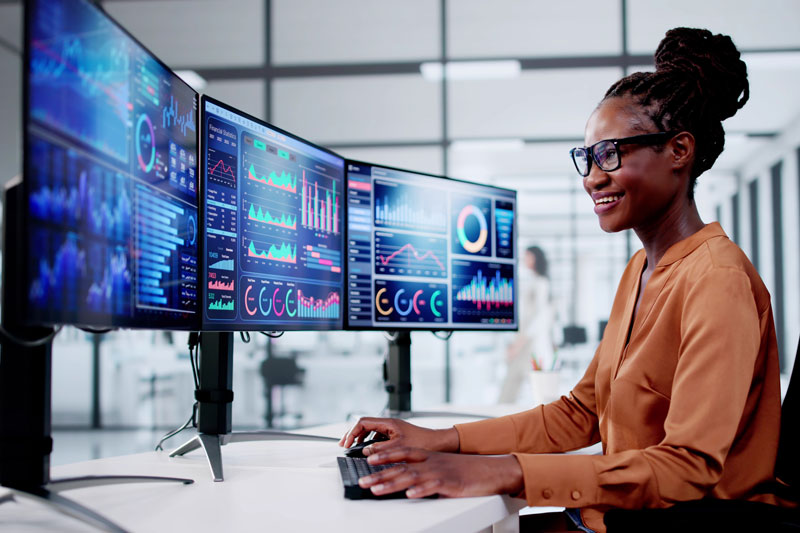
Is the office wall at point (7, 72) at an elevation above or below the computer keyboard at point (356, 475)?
above

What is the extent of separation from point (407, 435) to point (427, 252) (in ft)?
2.16

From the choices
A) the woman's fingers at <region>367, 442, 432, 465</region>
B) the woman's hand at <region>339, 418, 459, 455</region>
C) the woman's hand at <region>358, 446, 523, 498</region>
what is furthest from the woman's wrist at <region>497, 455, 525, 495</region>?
the woman's hand at <region>339, 418, 459, 455</region>

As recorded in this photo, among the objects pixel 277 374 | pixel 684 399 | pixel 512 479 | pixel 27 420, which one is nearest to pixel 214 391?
pixel 27 420

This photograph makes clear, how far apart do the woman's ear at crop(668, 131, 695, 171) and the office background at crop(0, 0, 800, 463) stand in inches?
135

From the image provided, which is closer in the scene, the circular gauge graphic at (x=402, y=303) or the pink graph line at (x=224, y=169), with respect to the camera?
the pink graph line at (x=224, y=169)

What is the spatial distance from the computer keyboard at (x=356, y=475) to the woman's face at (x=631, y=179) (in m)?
0.58

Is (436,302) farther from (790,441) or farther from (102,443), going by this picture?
(102,443)

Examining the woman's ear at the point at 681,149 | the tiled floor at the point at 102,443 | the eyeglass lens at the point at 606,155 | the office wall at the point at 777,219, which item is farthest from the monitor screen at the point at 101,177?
the office wall at the point at 777,219

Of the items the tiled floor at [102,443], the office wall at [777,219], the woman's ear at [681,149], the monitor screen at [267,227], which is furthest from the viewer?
the office wall at [777,219]

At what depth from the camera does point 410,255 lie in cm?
173

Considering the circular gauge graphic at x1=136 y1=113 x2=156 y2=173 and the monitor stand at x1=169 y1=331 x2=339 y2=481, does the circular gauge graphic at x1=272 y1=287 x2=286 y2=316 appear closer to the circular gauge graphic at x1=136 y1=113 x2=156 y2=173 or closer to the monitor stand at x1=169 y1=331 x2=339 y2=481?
the monitor stand at x1=169 y1=331 x2=339 y2=481

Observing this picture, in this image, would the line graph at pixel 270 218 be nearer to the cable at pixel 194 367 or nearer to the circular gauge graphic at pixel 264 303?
the circular gauge graphic at pixel 264 303

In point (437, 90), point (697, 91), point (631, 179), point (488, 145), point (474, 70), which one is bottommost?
point (631, 179)

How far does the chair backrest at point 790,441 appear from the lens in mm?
979
